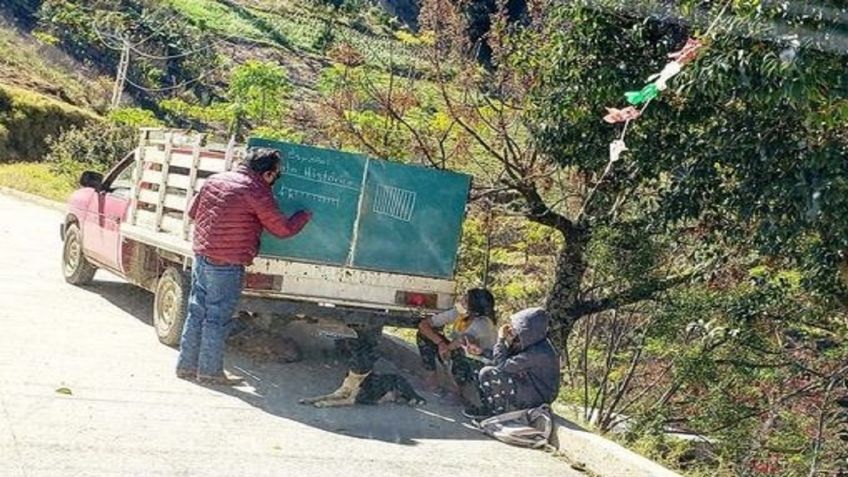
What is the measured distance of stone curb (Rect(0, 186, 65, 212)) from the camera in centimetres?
1888

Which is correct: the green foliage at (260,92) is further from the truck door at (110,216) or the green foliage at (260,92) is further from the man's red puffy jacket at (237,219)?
the man's red puffy jacket at (237,219)

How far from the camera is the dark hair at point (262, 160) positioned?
677cm

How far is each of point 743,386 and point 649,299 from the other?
4.05ft

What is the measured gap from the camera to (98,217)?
31.9 feet

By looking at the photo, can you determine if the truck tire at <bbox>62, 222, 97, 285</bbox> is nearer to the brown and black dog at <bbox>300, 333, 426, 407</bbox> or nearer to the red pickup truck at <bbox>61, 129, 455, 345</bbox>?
the red pickup truck at <bbox>61, 129, 455, 345</bbox>

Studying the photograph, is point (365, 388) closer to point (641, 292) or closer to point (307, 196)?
point (307, 196)

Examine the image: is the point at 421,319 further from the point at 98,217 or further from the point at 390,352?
the point at 98,217

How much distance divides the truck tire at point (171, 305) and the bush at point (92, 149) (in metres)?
16.3

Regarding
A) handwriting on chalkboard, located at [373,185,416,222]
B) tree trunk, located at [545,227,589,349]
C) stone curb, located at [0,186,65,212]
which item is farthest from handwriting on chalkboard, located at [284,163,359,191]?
stone curb, located at [0,186,65,212]

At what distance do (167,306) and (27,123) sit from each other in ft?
77.8

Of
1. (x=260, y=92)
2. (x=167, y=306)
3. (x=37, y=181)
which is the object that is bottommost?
(x=167, y=306)

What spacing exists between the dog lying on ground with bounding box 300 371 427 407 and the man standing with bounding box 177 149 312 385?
0.79 metres

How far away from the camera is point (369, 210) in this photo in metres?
7.50

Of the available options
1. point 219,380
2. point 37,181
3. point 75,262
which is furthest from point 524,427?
point 37,181
